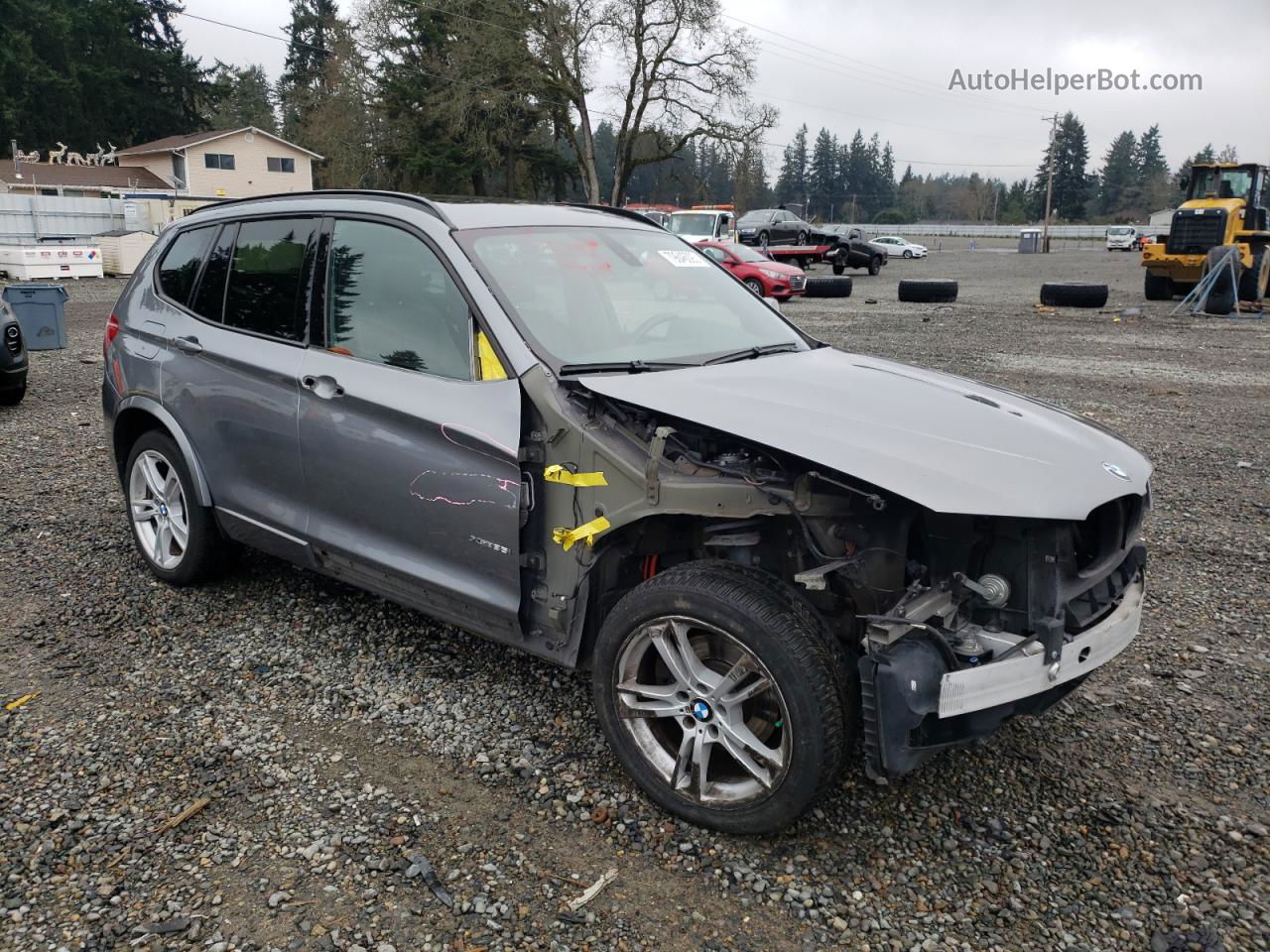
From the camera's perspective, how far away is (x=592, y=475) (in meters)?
2.95

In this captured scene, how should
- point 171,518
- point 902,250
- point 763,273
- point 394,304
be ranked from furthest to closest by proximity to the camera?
point 902,250 < point 763,273 < point 171,518 < point 394,304

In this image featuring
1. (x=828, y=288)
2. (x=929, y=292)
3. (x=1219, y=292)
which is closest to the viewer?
(x=1219, y=292)

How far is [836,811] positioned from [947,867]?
374mm

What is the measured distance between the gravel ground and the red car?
1683 cm

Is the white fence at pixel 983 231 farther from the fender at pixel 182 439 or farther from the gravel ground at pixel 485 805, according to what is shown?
the gravel ground at pixel 485 805

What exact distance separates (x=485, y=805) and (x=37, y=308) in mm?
12603

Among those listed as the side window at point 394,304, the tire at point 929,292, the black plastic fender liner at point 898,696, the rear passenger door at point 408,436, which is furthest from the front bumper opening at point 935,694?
the tire at point 929,292

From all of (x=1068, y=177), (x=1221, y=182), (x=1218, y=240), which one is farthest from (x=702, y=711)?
(x=1068, y=177)

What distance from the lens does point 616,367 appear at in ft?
10.7

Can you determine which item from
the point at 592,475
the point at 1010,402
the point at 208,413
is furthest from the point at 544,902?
the point at 208,413

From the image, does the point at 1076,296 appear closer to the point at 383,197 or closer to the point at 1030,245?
the point at 383,197

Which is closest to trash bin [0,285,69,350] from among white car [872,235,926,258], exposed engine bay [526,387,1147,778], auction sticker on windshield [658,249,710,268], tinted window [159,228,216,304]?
tinted window [159,228,216,304]

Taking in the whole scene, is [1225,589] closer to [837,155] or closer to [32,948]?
[32,948]

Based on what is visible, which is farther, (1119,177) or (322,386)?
(1119,177)
